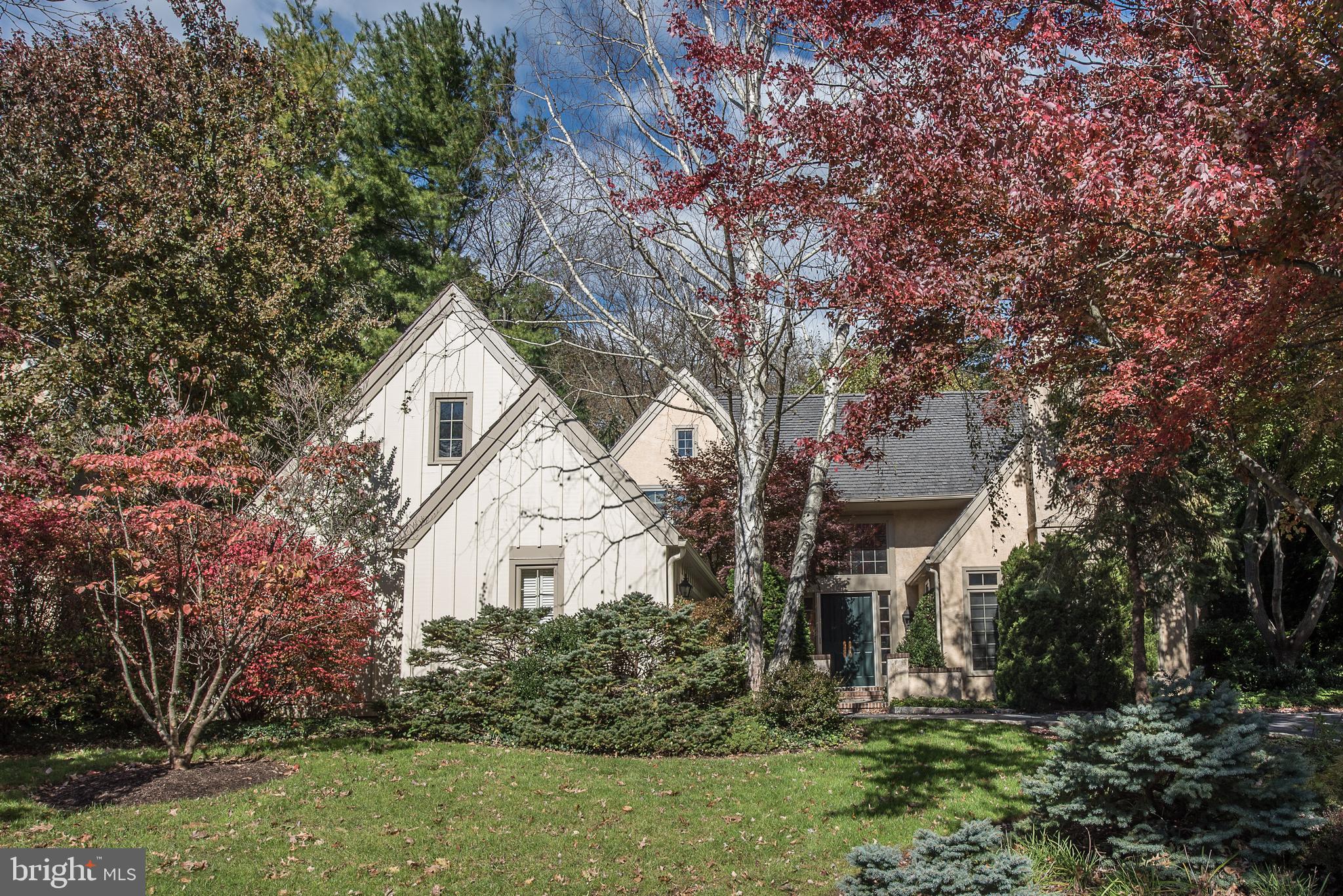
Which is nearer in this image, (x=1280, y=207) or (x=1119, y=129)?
(x=1280, y=207)

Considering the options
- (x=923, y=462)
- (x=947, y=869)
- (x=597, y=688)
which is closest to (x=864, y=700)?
(x=923, y=462)

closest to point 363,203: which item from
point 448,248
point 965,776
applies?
point 448,248

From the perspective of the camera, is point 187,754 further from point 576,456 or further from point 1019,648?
point 1019,648

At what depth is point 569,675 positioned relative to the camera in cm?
1266

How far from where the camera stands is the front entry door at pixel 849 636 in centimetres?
2303

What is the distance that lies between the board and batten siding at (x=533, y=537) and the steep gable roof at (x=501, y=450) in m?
0.07

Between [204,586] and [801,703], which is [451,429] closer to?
[204,586]

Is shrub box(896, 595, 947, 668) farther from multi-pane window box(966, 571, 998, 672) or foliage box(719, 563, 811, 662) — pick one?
foliage box(719, 563, 811, 662)

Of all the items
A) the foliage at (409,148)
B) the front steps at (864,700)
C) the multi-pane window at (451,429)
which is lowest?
the front steps at (864,700)

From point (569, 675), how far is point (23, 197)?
524 inches

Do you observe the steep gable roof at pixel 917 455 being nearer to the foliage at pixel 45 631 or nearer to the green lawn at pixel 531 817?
the green lawn at pixel 531 817

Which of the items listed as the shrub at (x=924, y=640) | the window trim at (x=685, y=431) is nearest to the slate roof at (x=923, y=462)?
the window trim at (x=685, y=431)

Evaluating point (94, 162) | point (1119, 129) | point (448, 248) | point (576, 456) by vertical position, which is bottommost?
point (576, 456)

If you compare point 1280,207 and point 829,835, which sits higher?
point 1280,207
